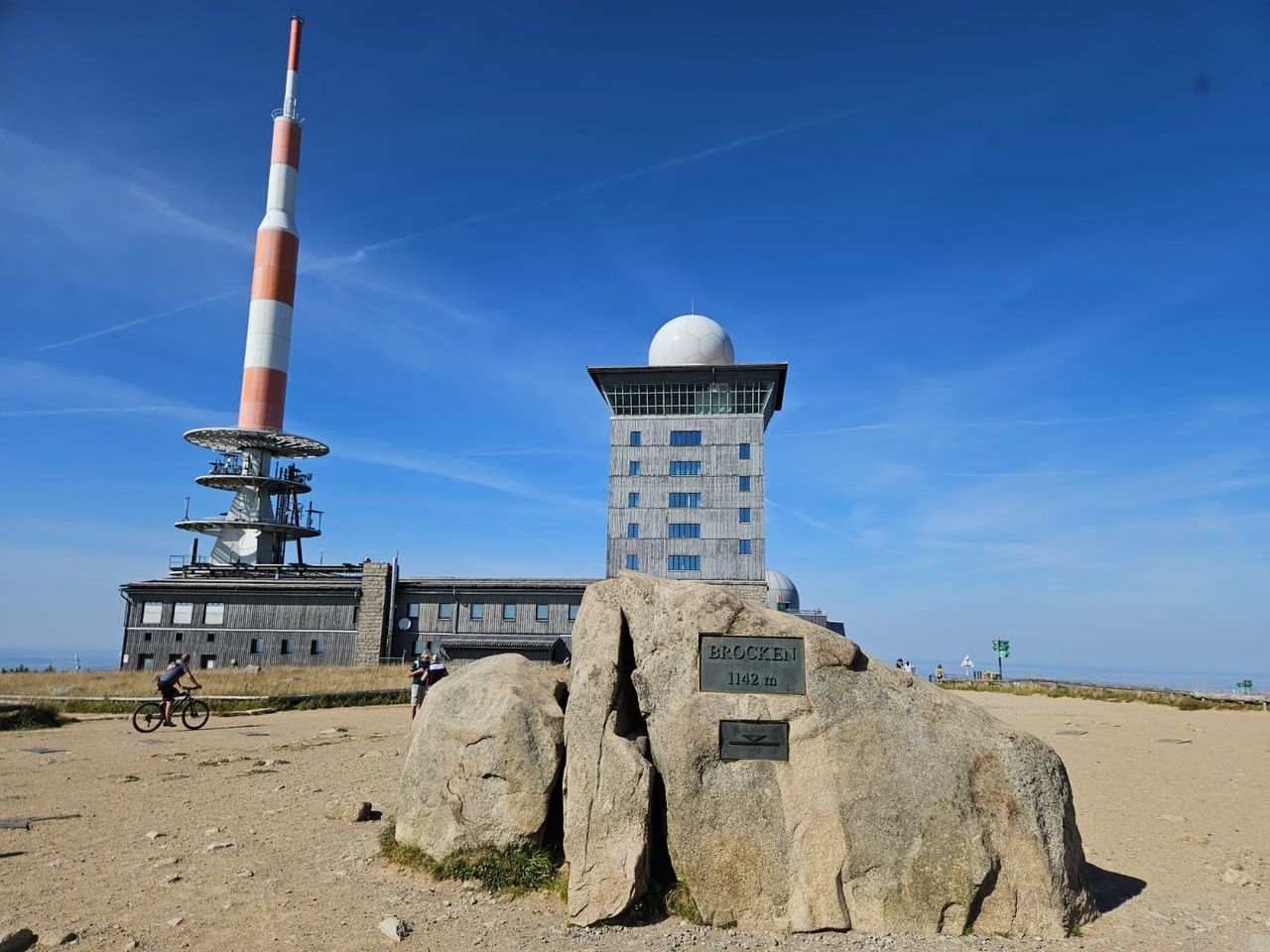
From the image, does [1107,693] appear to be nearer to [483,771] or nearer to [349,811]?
[349,811]

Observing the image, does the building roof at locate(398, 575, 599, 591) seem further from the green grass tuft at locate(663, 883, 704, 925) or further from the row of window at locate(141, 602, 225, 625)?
the green grass tuft at locate(663, 883, 704, 925)

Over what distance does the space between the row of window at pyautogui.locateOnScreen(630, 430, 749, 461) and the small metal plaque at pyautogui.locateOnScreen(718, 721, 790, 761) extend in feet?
155

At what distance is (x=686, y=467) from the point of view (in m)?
55.1

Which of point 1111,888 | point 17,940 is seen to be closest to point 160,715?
point 17,940

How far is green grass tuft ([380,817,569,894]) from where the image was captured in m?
8.00

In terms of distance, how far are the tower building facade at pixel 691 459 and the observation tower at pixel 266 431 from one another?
77.8 feet

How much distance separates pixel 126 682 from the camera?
32.5 metres

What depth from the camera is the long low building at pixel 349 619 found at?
47.3 m

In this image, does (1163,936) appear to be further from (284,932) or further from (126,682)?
(126,682)

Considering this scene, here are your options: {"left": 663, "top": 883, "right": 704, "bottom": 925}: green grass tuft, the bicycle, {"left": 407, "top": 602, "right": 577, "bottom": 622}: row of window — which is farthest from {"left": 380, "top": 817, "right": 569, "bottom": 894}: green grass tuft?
{"left": 407, "top": 602, "right": 577, "bottom": 622}: row of window

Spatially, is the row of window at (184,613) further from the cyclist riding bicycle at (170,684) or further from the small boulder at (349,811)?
the small boulder at (349,811)

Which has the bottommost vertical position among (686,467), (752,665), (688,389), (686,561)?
(752,665)

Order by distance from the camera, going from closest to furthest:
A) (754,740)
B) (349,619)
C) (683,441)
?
(754,740), (349,619), (683,441)

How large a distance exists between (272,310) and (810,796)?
2322 inches
